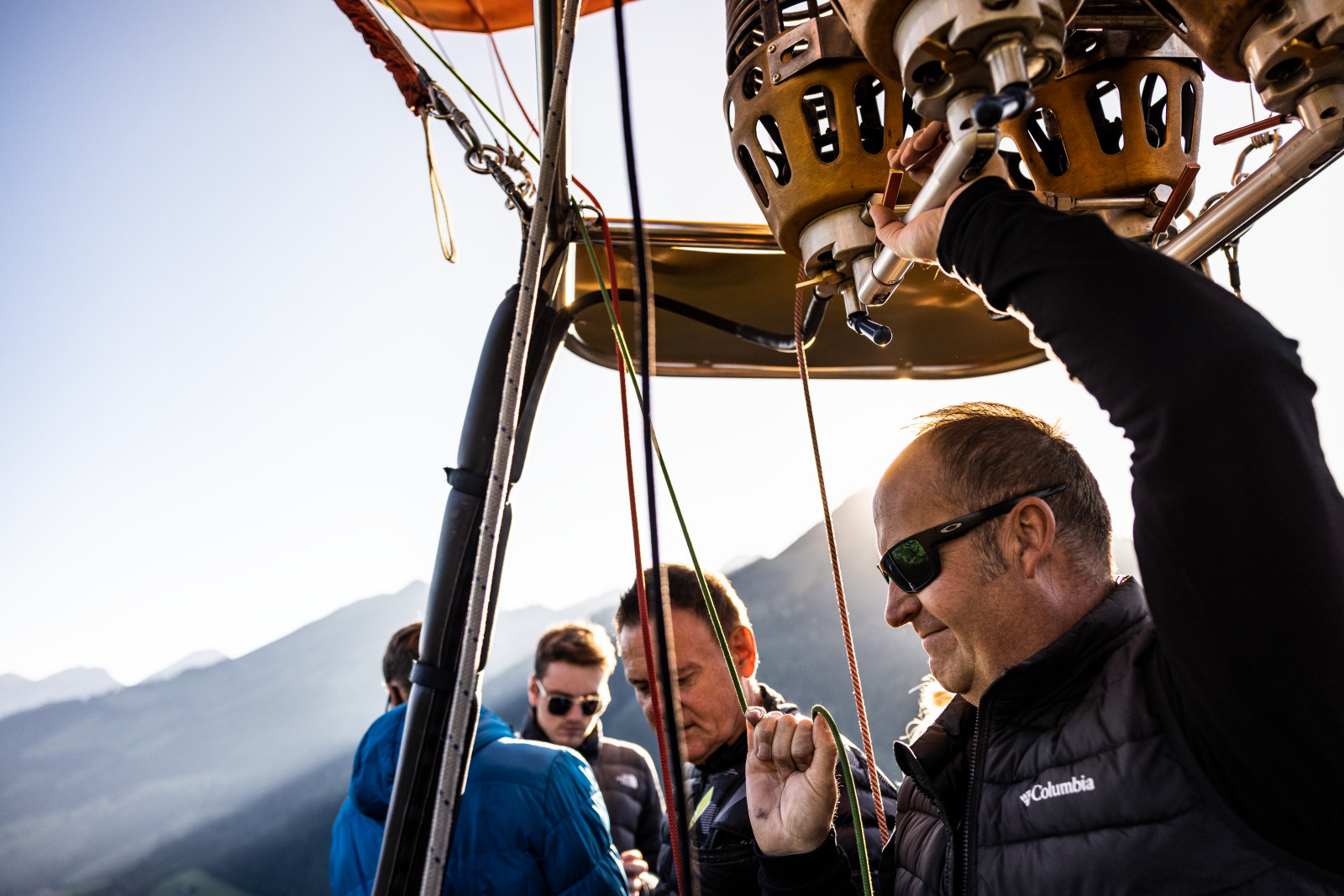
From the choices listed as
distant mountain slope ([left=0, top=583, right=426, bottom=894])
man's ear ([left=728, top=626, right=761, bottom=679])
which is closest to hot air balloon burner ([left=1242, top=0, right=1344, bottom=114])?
man's ear ([left=728, top=626, right=761, bottom=679])

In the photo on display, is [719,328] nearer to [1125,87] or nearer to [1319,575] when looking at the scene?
[1125,87]

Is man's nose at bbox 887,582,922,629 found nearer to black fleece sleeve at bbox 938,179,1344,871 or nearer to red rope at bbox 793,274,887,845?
red rope at bbox 793,274,887,845

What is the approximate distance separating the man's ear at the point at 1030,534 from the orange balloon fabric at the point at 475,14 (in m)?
1.94

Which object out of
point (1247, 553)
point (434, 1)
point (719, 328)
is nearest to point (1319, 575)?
point (1247, 553)

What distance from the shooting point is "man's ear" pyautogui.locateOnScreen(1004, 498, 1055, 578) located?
81cm

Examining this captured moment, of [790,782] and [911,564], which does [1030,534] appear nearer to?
[911,564]

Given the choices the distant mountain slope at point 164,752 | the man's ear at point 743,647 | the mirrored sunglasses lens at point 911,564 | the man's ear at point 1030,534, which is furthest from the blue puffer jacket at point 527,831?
the distant mountain slope at point 164,752

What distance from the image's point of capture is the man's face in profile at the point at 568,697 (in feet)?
7.71

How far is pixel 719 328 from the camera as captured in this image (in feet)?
4.33

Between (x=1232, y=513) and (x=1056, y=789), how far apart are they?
1.05ft

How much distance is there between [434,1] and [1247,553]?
92.3 inches

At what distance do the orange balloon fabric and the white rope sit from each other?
1628 millimetres

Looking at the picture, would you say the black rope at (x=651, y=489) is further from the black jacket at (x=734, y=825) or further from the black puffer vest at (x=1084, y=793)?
the black jacket at (x=734, y=825)

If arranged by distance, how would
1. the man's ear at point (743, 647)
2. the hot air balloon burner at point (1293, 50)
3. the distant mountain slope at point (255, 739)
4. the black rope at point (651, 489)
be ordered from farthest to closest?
the distant mountain slope at point (255, 739) < the man's ear at point (743, 647) < the hot air balloon burner at point (1293, 50) < the black rope at point (651, 489)
